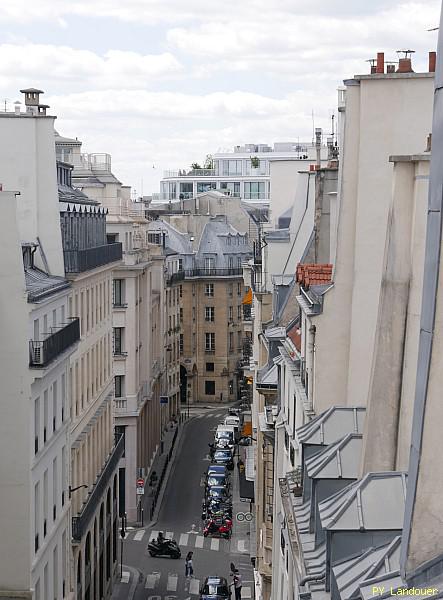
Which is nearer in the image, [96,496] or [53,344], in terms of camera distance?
[53,344]

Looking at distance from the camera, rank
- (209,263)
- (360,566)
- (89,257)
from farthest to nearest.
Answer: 1. (209,263)
2. (89,257)
3. (360,566)

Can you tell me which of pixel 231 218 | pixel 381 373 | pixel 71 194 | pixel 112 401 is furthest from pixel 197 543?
pixel 231 218

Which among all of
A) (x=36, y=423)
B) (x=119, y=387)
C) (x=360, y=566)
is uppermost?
(x=360, y=566)

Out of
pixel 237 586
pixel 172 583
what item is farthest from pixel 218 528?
pixel 237 586

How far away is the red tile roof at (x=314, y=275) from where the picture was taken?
3706 cm

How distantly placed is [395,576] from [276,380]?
36.4m

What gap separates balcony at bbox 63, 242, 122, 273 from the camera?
6372cm

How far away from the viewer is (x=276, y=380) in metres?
A: 53.3

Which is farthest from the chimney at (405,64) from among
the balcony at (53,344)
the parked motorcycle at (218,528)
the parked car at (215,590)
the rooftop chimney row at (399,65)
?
the parked motorcycle at (218,528)

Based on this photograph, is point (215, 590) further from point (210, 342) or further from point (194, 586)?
point (210, 342)

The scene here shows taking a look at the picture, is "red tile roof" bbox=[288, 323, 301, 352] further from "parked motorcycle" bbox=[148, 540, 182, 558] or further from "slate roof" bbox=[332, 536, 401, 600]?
"parked motorcycle" bbox=[148, 540, 182, 558]

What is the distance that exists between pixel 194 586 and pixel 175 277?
6698 centimetres

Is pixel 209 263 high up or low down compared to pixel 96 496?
up

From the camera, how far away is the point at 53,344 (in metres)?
54.6
